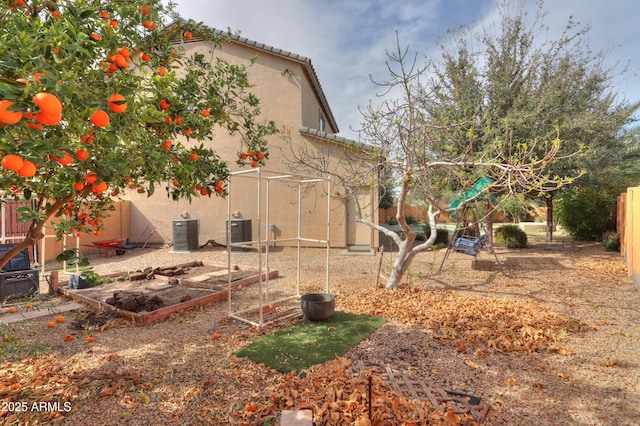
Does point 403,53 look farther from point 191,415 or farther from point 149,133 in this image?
point 191,415

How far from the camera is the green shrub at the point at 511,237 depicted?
506 inches

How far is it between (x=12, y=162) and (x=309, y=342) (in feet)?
11.9

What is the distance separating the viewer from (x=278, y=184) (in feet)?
40.8

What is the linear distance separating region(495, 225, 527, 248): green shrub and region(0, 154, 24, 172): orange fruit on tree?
14.7 meters

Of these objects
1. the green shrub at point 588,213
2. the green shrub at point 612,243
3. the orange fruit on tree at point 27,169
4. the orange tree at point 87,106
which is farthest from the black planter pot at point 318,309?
the green shrub at point 588,213

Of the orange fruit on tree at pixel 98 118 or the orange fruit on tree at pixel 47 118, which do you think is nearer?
the orange fruit on tree at pixel 47 118

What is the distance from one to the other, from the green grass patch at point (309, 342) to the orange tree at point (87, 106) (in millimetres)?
2094

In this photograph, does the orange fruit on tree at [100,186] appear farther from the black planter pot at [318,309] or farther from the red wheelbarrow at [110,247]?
the red wheelbarrow at [110,247]

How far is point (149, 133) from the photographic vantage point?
304cm

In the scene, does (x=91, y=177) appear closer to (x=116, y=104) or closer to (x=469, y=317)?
(x=116, y=104)

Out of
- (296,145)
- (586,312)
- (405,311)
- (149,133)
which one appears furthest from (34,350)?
(296,145)

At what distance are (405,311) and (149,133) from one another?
448 cm

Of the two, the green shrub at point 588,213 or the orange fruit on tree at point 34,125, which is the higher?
the orange fruit on tree at point 34,125

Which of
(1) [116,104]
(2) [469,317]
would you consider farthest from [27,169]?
(2) [469,317]
